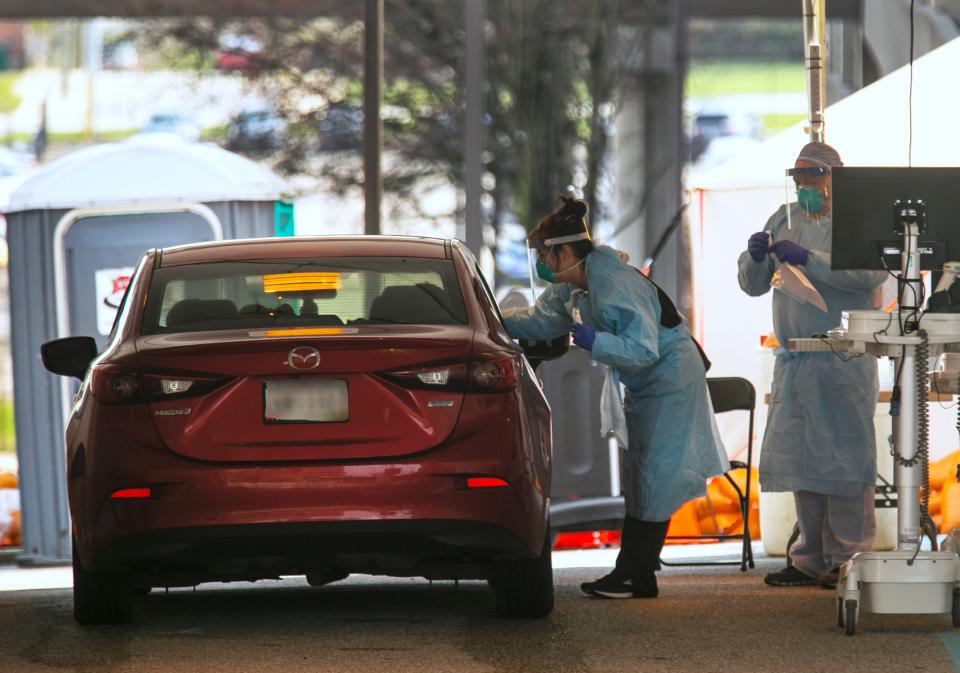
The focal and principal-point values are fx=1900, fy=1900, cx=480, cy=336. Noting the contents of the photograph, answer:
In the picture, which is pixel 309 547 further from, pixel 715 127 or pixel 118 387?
pixel 715 127

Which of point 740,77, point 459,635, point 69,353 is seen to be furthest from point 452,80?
point 459,635

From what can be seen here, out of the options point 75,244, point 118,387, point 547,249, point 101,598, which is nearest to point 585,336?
point 547,249

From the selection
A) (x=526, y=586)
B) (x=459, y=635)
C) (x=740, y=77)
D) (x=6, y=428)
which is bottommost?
(x=6, y=428)

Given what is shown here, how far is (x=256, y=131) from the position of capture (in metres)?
20.4

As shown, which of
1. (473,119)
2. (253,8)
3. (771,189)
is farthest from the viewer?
(253,8)

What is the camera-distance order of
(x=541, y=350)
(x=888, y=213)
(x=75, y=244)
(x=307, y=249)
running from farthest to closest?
(x=75, y=244) → (x=541, y=350) → (x=307, y=249) → (x=888, y=213)

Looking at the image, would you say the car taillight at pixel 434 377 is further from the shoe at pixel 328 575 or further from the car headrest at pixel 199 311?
the car headrest at pixel 199 311

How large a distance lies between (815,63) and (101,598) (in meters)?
4.20

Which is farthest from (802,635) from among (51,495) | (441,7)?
(441,7)

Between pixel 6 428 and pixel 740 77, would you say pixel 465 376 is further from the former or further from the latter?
pixel 740 77

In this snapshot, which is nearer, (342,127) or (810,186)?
(810,186)

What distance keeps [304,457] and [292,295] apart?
1.01 m

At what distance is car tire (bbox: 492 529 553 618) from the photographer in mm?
6746

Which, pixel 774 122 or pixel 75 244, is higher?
pixel 774 122
